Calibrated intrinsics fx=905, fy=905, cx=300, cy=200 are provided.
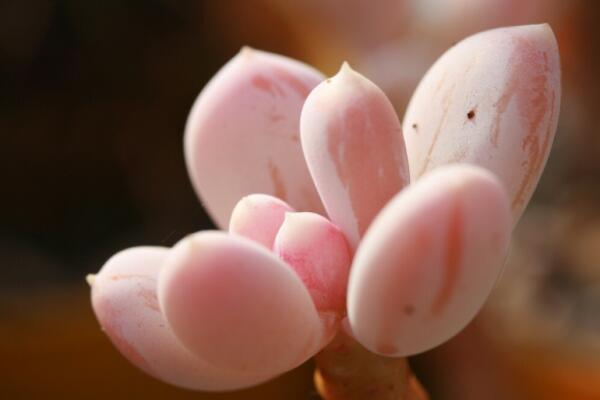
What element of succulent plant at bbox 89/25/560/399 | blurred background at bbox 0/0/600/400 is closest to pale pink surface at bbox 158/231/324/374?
succulent plant at bbox 89/25/560/399

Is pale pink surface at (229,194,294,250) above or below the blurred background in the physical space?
above

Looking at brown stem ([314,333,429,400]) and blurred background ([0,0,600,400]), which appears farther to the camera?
blurred background ([0,0,600,400])

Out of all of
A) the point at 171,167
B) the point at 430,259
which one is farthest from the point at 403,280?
the point at 171,167

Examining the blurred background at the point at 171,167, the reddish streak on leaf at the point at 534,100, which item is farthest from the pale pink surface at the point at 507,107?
the blurred background at the point at 171,167

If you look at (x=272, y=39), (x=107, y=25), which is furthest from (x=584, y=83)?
(x=107, y=25)

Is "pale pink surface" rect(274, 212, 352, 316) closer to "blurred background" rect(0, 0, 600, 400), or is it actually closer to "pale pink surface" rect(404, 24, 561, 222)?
"pale pink surface" rect(404, 24, 561, 222)

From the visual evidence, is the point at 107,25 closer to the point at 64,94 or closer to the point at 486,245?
the point at 64,94

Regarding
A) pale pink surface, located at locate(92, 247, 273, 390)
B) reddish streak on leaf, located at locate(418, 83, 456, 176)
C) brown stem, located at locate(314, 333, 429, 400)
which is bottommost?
brown stem, located at locate(314, 333, 429, 400)
